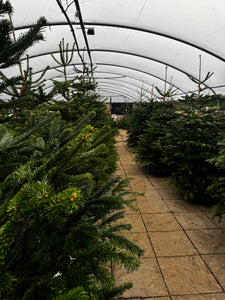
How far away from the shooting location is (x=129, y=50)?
11531 mm

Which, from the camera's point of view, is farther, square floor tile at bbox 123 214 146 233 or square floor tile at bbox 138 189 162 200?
square floor tile at bbox 138 189 162 200

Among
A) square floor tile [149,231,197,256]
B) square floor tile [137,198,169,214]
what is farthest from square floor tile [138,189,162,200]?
square floor tile [149,231,197,256]

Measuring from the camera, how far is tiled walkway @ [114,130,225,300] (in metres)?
2.21

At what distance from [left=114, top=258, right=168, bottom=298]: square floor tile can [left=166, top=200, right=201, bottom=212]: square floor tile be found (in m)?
1.58

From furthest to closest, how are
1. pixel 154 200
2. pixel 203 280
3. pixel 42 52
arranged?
1. pixel 42 52
2. pixel 154 200
3. pixel 203 280

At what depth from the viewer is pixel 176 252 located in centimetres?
279

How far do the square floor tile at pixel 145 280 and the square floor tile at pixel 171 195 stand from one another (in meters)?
2.09

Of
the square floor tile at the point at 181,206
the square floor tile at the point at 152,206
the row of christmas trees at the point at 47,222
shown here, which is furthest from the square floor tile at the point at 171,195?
the row of christmas trees at the point at 47,222

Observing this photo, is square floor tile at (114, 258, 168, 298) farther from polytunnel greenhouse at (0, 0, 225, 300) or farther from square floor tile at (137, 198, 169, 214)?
square floor tile at (137, 198, 169, 214)

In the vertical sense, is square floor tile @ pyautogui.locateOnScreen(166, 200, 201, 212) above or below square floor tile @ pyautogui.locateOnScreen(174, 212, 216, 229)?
above

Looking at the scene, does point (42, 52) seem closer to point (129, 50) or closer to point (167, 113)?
point (129, 50)

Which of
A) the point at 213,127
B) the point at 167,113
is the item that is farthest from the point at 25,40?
the point at 167,113

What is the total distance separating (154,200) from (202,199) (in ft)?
3.11

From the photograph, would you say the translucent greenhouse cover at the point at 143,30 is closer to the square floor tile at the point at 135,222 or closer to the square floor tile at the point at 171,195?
the square floor tile at the point at 171,195
